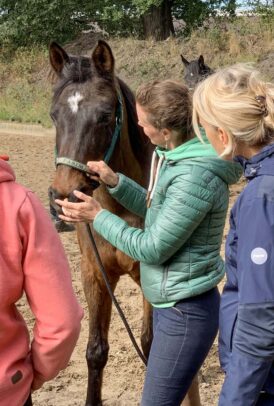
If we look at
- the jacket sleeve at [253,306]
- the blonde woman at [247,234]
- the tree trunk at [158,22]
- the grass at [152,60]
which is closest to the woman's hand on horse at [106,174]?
the blonde woman at [247,234]

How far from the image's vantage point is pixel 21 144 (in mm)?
12633

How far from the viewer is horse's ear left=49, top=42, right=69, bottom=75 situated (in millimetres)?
3150

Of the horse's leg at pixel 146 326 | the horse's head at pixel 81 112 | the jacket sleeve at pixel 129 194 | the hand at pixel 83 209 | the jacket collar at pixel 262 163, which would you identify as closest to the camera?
the jacket collar at pixel 262 163

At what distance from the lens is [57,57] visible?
10.6ft

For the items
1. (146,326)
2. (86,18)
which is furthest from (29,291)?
(86,18)

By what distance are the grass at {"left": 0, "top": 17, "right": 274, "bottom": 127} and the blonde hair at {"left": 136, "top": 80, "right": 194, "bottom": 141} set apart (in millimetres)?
13659

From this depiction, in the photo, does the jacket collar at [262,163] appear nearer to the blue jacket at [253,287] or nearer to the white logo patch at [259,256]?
the blue jacket at [253,287]

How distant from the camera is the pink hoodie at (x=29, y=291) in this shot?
5.07 feet

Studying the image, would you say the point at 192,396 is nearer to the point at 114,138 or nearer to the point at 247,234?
the point at 114,138

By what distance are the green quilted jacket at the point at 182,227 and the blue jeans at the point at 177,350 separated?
59 millimetres

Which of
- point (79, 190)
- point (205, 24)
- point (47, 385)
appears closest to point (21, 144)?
point (47, 385)

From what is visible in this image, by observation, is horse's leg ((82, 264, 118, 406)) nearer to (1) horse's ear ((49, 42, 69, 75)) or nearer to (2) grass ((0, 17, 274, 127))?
(1) horse's ear ((49, 42, 69, 75))

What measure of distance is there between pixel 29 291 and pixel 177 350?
2.87 feet

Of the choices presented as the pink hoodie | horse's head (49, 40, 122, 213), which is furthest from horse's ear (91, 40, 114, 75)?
the pink hoodie
